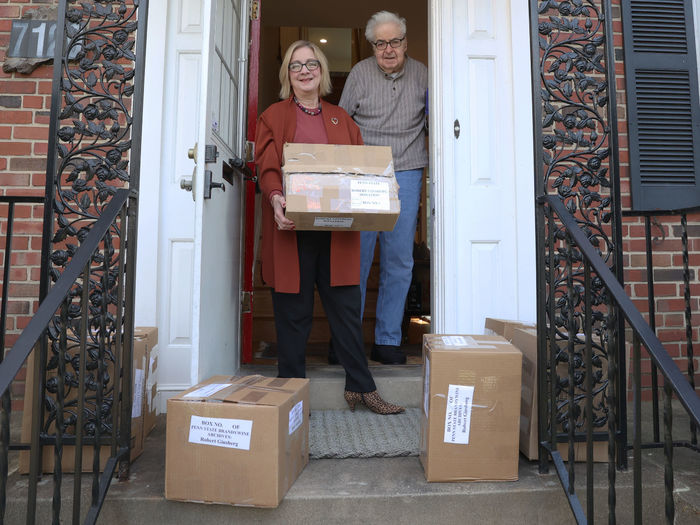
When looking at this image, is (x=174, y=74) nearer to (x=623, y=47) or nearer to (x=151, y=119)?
(x=151, y=119)

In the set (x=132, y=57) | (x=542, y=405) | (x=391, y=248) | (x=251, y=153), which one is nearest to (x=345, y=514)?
(x=542, y=405)

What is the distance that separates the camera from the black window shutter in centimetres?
287

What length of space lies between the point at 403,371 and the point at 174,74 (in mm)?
1986

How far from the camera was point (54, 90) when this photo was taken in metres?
1.83

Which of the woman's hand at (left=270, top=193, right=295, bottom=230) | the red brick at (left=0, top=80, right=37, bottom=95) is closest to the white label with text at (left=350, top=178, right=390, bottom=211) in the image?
the woman's hand at (left=270, top=193, right=295, bottom=230)

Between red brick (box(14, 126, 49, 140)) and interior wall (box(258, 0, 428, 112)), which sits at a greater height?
interior wall (box(258, 0, 428, 112))

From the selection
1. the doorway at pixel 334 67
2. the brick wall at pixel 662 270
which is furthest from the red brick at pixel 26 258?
the brick wall at pixel 662 270

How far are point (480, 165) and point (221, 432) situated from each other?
1942mm

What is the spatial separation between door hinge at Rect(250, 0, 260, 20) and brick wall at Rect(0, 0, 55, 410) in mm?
1139

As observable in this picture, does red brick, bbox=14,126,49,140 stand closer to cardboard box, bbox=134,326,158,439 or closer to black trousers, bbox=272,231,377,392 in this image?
cardboard box, bbox=134,326,158,439

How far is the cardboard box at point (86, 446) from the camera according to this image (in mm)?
1771

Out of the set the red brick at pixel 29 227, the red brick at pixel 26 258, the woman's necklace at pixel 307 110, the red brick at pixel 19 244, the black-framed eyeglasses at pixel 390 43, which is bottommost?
the red brick at pixel 26 258

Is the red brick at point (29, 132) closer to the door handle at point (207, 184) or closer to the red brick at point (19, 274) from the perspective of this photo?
the red brick at point (19, 274)

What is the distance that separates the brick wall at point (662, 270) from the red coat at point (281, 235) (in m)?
1.63
